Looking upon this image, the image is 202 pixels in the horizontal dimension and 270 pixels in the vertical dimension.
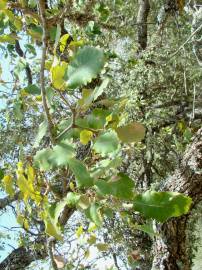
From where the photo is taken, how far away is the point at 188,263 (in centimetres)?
252

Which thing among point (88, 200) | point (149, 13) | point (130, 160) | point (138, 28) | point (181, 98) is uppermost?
point (149, 13)

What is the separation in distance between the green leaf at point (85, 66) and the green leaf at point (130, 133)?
130mm

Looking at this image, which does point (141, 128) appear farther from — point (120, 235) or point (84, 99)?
point (120, 235)

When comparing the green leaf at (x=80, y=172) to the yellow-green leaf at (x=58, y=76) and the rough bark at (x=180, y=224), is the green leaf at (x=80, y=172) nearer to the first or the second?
the yellow-green leaf at (x=58, y=76)

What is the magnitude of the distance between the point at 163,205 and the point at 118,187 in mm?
69

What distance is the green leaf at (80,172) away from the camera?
24.3 inches

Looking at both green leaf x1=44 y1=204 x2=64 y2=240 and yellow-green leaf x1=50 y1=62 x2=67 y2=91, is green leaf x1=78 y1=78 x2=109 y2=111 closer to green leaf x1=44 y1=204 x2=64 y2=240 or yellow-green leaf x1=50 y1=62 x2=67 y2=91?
yellow-green leaf x1=50 y1=62 x2=67 y2=91

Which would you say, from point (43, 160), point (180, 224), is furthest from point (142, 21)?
point (43, 160)

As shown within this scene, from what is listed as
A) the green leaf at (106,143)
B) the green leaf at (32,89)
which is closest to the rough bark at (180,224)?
the green leaf at (32,89)

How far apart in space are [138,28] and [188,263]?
1.97m

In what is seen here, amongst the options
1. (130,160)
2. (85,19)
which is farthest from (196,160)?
(85,19)

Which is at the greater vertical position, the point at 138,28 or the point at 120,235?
the point at 138,28

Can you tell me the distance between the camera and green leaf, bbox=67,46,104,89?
608 millimetres

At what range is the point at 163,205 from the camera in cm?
68
